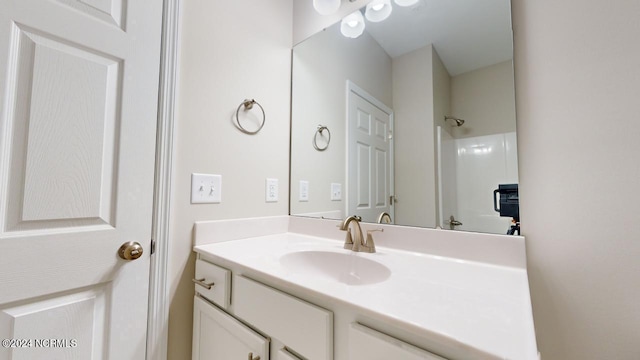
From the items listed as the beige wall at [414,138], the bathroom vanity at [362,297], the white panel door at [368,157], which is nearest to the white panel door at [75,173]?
the bathroom vanity at [362,297]

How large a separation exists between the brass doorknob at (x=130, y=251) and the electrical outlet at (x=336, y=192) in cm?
85

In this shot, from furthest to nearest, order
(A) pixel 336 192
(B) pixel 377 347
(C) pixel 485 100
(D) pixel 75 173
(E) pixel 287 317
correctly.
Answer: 1. (A) pixel 336 192
2. (C) pixel 485 100
3. (D) pixel 75 173
4. (E) pixel 287 317
5. (B) pixel 377 347

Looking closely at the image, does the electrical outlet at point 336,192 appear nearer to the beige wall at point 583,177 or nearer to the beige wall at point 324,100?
the beige wall at point 324,100

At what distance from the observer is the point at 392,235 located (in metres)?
0.99

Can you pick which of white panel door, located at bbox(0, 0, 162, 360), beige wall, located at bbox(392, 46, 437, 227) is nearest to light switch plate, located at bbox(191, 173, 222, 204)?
white panel door, located at bbox(0, 0, 162, 360)

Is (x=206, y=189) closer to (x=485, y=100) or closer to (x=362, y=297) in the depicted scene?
(x=362, y=297)

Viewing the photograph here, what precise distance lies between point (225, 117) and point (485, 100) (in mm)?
1060

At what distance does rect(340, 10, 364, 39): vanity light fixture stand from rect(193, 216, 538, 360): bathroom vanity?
0.99 m

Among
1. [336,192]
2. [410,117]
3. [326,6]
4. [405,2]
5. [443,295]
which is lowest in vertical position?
[443,295]

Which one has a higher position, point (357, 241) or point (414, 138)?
point (414, 138)

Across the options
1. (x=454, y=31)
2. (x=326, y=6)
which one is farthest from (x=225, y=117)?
(x=454, y=31)

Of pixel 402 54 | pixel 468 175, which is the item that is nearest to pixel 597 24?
pixel 468 175

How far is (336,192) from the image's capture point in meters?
1.30

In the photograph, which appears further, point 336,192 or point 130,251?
point 336,192
